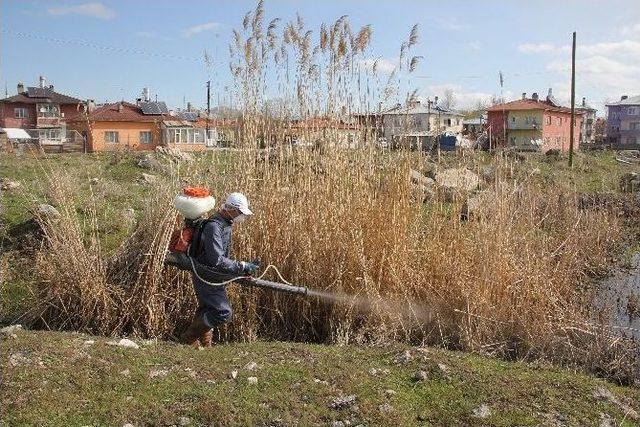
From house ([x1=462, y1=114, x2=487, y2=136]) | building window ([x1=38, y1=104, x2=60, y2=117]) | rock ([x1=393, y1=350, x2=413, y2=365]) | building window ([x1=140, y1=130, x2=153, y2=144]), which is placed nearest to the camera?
rock ([x1=393, y1=350, x2=413, y2=365])

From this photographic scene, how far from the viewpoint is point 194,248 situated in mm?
5277

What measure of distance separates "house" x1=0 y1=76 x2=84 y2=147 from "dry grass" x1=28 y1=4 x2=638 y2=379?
151ft

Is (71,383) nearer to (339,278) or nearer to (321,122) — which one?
(339,278)

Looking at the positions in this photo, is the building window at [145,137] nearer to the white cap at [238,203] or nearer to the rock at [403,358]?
the white cap at [238,203]

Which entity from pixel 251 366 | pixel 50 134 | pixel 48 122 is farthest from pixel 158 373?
pixel 48 122

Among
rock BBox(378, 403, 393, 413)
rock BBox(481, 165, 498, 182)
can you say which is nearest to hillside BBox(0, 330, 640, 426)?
rock BBox(378, 403, 393, 413)

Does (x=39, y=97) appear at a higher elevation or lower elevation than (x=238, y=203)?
higher

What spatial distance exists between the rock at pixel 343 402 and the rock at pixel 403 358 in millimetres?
670

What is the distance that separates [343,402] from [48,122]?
50980mm

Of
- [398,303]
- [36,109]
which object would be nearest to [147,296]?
[398,303]

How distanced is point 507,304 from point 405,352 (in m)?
1.32

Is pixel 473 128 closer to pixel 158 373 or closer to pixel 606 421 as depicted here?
pixel 606 421

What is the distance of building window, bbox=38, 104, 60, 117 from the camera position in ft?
160

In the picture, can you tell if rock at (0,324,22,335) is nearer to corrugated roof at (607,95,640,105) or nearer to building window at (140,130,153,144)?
building window at (140,130,153,144)
